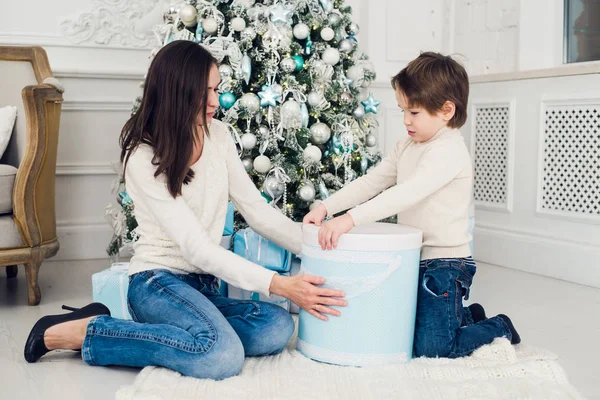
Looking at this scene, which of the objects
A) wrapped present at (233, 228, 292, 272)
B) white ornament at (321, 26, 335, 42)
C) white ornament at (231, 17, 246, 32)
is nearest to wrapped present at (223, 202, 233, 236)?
wrapped present at (233, 228, 292, 272)

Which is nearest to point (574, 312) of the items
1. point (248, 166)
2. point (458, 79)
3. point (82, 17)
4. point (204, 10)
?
point (458, 79)

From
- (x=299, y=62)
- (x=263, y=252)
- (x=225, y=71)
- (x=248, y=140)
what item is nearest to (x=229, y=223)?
(x=263, y=252)

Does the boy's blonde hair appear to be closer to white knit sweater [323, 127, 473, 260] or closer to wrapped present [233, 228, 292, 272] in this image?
white knit sweater [323, 127, 473, 260]

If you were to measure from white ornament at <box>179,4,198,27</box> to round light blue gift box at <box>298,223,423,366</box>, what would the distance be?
3.77ft

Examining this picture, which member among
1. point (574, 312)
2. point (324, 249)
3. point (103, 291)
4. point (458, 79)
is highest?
point (458, 79)

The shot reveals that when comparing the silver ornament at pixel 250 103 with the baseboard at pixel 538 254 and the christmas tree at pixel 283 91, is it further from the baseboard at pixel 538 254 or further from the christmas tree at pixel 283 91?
the baseboard at pixel 538 254

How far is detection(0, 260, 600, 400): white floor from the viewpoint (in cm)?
177

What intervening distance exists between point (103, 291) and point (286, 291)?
721mm

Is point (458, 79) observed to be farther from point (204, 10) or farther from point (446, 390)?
point (204, 10)

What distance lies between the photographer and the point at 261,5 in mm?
2727

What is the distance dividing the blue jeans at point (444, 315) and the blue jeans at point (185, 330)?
1.17 feet

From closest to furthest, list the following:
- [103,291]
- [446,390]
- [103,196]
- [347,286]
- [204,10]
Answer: [446,390] → [347,286] → [103,291] → [204,10] → [103,196]

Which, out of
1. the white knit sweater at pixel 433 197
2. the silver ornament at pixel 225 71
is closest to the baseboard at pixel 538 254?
the white knit sweater at pixel 433 197

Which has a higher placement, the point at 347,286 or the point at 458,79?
the point at 458,79
